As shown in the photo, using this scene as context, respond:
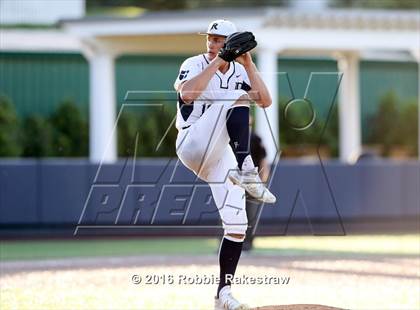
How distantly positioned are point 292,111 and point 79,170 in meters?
11.3

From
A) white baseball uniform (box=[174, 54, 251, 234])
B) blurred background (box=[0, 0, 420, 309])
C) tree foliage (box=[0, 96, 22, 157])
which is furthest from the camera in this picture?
tree foliage (box=[0, 96, 22, 157])

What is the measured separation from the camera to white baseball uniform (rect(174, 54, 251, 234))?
7.33 metres

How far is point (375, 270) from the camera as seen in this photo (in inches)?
448

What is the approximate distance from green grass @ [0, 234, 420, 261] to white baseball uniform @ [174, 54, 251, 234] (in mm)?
6257

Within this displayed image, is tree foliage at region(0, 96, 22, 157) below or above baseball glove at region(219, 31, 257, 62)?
below

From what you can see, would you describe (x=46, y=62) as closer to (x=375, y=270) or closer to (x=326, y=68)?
(x=326, y=68)

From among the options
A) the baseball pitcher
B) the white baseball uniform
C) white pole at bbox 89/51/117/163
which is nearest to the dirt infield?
the baseball pitcher

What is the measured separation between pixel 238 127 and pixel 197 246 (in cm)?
854

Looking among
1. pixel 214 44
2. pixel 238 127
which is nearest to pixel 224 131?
pixel 238 127

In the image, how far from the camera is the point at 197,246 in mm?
15555

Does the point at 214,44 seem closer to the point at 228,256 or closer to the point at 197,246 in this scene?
the point at 228,256

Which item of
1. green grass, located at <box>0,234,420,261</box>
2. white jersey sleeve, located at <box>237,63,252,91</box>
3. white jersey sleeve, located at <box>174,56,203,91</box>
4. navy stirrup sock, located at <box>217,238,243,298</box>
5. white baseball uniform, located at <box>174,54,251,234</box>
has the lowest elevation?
green grass, located at <box>0,234,420,261</box>

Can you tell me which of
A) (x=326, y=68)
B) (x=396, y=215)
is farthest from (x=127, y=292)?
(x=326, y=68)

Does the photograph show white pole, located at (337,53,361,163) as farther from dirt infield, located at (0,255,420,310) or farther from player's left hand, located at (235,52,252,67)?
player's left hand, located at (235,52,252,67)
